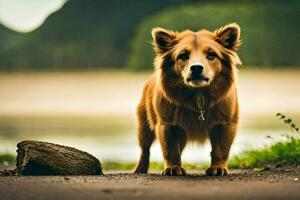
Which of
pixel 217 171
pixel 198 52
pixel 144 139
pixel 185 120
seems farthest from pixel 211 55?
pixel 144 139

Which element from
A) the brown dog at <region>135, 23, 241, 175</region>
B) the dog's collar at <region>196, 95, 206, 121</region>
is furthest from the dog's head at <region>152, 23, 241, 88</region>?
the dog's collar at <region>196, 95, 206, 121</region>

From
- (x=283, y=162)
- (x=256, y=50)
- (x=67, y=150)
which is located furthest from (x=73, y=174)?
(x=256, y=50)

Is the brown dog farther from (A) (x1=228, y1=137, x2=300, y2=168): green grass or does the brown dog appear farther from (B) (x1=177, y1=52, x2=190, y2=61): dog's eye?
(A) (x1=228, y1=137, x2=300, y2=168): green grass

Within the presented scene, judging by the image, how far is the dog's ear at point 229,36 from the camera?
28.3 ft

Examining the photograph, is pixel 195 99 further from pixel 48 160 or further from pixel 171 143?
pixel 48 160

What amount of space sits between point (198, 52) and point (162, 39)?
2.29ft

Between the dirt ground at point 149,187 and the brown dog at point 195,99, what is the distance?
45 cm

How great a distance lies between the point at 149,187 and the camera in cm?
730

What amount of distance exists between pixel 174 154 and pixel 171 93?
628mm

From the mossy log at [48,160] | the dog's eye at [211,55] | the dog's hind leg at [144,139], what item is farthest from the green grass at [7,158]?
the dog's eye at [211,55]

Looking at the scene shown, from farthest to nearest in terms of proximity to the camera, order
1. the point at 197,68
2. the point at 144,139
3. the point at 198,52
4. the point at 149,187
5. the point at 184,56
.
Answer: the point at 144,139 → the point at 184,56 → the point at 198,52 → the point at 197,68 → the point at 149,187

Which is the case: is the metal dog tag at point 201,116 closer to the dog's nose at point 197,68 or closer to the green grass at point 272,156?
the dog's nose at point 197,68

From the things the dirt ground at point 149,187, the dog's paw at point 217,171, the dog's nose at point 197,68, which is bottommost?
the dirt ground at point 149,187

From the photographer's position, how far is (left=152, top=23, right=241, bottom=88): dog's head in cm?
809
